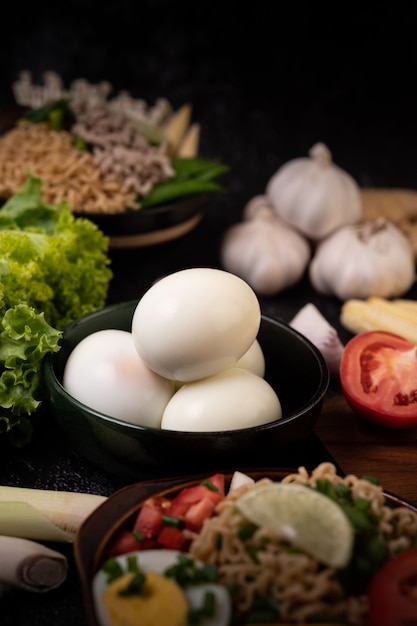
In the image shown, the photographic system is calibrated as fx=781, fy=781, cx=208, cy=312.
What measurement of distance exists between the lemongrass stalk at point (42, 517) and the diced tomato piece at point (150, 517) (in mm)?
105

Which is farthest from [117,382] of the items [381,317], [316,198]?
[316,198]

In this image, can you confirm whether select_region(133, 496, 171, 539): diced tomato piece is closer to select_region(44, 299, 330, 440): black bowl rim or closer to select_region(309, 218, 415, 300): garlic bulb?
select_region(44, 299, 330, 440): black bowl rim

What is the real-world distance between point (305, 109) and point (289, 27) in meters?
0.28

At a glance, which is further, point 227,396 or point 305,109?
point 305,109

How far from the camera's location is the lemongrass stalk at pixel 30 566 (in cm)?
99

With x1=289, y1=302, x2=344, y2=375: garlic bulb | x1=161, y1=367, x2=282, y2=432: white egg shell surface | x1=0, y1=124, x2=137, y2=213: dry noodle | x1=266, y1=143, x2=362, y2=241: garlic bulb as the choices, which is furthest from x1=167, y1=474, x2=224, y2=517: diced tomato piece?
x1=266, y1=143, x2=362, y2=241: garlic bulb

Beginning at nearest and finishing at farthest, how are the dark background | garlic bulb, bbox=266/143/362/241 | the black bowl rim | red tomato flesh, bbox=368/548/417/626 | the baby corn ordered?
red tomato flesh, bbox=368/548/417/626 → the black bowl rim → the baby corn → garlic bulb, bbox=266/143/362/241 → the dark background

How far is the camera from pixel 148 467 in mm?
1125

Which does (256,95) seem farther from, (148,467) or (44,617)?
(44,617)

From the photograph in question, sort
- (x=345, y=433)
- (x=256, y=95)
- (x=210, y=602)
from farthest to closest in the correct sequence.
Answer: (x=256, y=95) → (x=345, y=433) → (x=210, y=602)

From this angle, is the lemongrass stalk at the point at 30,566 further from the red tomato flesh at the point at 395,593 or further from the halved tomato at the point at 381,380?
the halved tomato at the point at 381,380

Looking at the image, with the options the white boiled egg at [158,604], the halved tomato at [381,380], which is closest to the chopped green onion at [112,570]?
the white boiled egg at [158,604]

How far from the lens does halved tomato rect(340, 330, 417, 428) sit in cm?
133

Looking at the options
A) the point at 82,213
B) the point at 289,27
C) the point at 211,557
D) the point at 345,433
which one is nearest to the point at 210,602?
the point at 211,557
